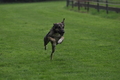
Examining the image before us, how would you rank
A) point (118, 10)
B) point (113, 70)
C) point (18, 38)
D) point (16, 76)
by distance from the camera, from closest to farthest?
point (16, 76) < point (113, 70) < point (18, 38) < point (118, 10)

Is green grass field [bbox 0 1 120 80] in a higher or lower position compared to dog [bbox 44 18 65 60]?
lower

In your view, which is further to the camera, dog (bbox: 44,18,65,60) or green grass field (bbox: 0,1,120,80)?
dog (bbox: 44,18,65,60)

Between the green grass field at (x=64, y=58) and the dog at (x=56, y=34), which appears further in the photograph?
the dog at (x=56, y=34)

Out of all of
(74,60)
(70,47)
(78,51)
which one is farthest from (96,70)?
(70,47)

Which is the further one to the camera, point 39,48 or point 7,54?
point 39,48

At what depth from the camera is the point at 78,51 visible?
46.4 ft

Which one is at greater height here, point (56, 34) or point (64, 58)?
point (56, 34)

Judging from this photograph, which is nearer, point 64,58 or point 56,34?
point 56,34

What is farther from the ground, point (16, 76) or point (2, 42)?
point (16, 76)

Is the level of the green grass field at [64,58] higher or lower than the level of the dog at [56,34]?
lower

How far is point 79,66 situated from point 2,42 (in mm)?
6677

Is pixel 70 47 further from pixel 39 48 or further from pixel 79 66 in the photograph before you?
pixel 79 66

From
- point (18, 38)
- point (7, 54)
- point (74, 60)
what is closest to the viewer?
point (74, 60)

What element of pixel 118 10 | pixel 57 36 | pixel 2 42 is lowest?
pixel 118 10
